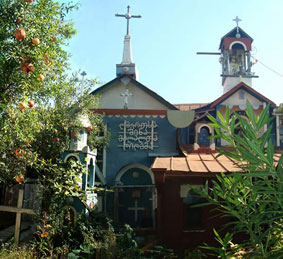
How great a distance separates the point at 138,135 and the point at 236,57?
10.0m

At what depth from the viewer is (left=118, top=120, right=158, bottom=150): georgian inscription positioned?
Result: 11000 millimetres

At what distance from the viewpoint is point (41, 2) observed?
16.2ft

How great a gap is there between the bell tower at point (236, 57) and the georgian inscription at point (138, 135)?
25.9ft

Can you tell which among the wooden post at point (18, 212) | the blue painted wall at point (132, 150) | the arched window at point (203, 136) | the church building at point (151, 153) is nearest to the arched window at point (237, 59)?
the church building at point (151, 153)

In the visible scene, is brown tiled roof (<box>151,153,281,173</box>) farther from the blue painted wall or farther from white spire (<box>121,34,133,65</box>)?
white spire (<box>121,34,133,65</box>)

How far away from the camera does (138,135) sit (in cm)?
1109

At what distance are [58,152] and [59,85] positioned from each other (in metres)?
2.87

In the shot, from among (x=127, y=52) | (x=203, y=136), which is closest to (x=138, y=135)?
(x=203, y=136)

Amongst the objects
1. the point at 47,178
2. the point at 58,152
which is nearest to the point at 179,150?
the point at 58,152

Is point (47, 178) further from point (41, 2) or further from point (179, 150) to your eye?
point (179, 150)

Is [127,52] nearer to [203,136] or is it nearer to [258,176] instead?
[203,136]

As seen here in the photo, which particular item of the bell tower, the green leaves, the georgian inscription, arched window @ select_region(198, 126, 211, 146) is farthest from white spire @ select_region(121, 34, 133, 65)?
the green leaves

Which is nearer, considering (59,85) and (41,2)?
(41,2)

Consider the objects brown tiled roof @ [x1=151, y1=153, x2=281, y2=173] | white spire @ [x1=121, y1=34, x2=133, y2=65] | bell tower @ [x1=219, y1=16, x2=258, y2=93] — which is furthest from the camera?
bell tower @ [x1=219, y1=16, x2=258, y2=93]
